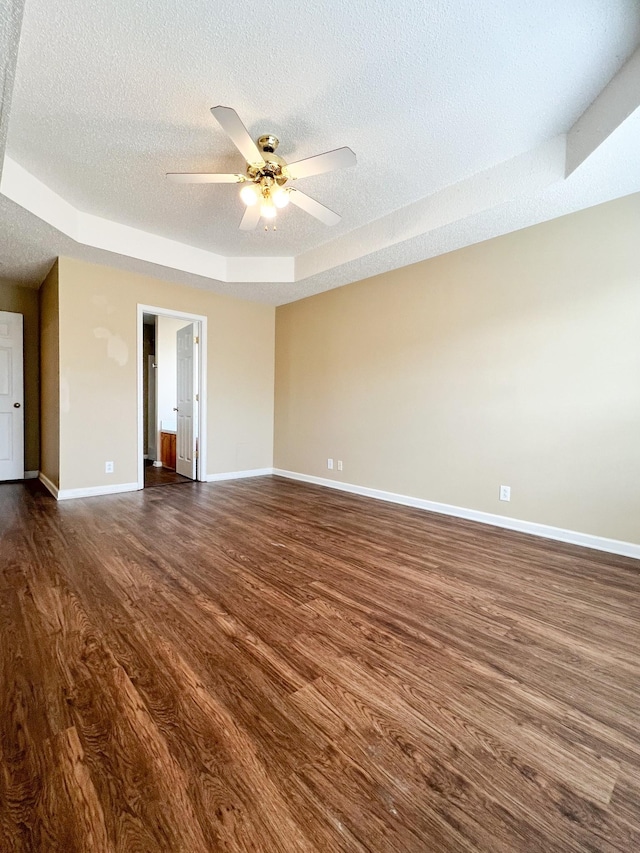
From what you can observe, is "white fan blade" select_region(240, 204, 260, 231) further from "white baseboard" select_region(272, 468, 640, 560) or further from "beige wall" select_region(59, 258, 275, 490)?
"white baseboard" select_region(272, 468, 640, 560)

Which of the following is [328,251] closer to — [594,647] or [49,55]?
[49,55]

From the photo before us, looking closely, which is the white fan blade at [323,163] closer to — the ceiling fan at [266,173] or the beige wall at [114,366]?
the ceiling fan at [266,173]

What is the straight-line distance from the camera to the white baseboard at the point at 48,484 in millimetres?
3981

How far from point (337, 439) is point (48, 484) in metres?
3.53

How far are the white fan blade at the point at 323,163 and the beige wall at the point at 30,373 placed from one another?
458 cm

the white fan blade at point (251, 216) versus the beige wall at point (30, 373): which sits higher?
the white fan blade at point (251, 216)

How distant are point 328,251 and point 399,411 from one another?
73.4 inches

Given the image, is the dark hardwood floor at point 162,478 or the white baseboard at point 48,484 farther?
the dark hardwood floor at point 162,478

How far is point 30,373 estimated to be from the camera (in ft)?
16.4

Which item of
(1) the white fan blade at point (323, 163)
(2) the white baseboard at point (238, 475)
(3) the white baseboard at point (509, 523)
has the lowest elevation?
(3) the white baseboard at point (509, 523)

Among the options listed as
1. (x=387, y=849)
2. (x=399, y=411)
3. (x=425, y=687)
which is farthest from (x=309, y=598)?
(x=399, y=411)

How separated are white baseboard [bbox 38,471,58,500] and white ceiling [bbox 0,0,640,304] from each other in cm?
248

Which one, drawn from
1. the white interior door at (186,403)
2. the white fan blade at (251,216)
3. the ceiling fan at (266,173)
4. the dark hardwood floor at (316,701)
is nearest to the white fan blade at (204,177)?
the ceiling fan at (266,173)

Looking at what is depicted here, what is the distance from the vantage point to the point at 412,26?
1.67 metres
